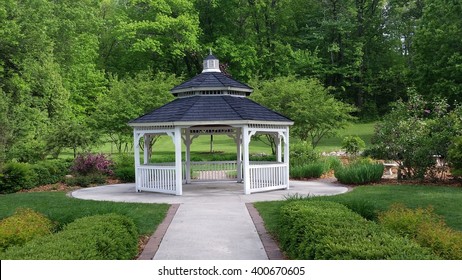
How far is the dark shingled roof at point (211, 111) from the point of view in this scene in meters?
16.1

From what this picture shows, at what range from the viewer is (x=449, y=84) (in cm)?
3269

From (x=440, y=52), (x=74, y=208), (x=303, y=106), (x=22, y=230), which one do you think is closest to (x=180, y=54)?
(x=303, y=106)

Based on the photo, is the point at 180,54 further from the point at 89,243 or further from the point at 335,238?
the point at 335,238

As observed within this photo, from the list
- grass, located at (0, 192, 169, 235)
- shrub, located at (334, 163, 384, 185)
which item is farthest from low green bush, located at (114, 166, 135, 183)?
shrub, located at (334, 163, 384, 185)

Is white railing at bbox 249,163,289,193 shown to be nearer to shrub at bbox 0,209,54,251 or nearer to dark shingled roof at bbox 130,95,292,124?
dark shingled roof at bbox 130,95,292,124

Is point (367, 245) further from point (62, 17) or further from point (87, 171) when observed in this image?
point (62, 17)

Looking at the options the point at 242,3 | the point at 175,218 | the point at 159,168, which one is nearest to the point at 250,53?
the point at 242,3

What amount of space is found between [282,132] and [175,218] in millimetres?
7532

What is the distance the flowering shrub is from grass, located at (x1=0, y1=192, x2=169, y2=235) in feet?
10.9

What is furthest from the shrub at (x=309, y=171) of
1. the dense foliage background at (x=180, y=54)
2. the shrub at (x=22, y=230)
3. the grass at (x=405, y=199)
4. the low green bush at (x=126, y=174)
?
the shrub at (x=22, y=230)

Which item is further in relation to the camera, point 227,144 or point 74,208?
point 227,144

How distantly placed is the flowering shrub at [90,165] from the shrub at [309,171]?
8.52 metres

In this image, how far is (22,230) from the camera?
7855 mm

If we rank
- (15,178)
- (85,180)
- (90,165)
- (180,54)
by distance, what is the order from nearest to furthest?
1. (15,178)
2. (85,180)
3. (90,165)
4. (180,54)
